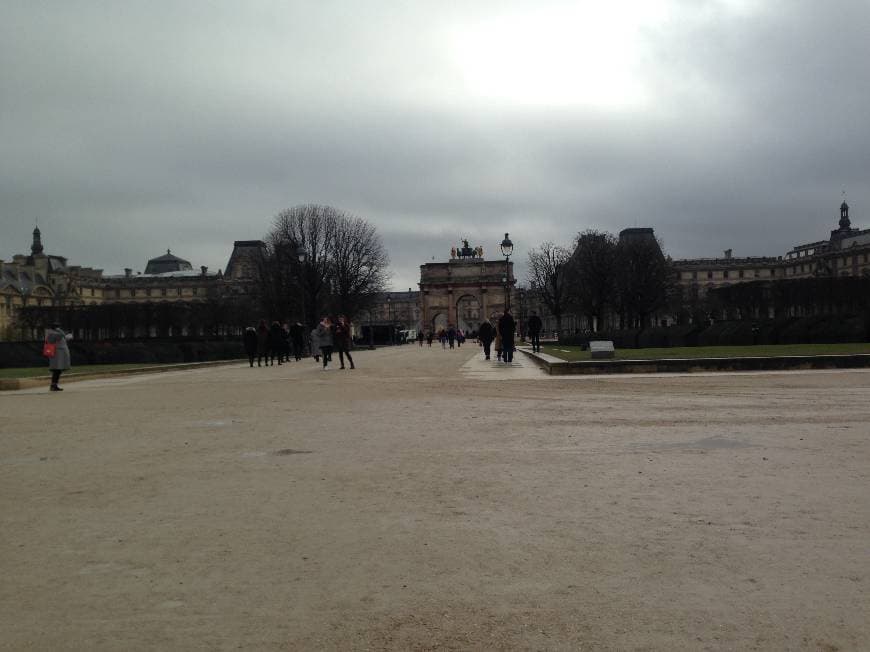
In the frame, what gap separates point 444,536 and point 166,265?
175745mm

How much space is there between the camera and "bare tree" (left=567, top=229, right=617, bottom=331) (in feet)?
249

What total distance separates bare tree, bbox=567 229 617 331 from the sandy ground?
6704cm

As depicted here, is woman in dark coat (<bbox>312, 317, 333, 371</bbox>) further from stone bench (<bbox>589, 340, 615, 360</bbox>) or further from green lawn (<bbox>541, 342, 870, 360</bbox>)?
stone bench (<bbox>589, 340, 615, 360</bbox>)

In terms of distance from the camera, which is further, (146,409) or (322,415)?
(146,409)

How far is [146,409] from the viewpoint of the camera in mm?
13102

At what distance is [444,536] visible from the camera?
476 centimetres

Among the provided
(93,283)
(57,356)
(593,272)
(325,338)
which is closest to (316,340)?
(325,338)

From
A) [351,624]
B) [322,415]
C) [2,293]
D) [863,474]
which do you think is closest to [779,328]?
[322,415]

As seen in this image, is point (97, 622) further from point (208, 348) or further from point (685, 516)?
point (208, 348)

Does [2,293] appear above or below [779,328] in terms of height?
above

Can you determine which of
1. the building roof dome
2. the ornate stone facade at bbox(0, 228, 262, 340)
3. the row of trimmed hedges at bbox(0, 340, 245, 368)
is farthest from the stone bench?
the building roof dome

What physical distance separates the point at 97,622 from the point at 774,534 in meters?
3.50

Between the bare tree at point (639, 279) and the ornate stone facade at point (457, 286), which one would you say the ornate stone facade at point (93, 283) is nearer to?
the ornate stone facade at point (457, 286)

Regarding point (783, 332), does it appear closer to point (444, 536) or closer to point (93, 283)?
point (444, 536)
